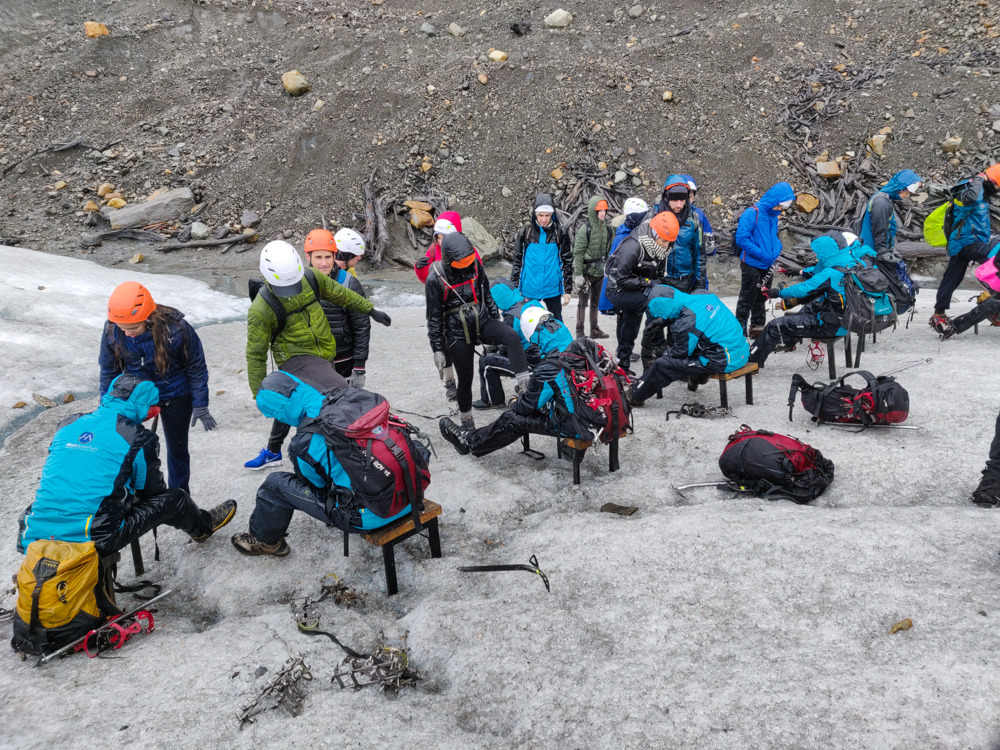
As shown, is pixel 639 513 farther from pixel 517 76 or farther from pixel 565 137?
pixel 517 76

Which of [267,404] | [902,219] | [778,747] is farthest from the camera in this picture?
[902,219]

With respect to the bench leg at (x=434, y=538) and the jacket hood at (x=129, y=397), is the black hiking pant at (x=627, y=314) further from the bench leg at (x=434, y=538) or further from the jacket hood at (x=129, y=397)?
the jacket hood at (x=129, y=397)

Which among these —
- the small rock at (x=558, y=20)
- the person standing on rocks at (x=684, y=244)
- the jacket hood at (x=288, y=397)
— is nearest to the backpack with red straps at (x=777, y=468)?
the person standing on rocks at (x=684, y=244)

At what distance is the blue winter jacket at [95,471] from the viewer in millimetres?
4012

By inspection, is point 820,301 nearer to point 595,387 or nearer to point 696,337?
point 696,337

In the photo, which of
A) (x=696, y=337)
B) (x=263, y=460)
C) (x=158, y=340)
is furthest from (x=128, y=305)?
(x=696, y=337)

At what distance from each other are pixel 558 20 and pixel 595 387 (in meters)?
20.7

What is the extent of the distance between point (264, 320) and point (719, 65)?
63.2 feet

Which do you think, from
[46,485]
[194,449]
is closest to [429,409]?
[194,449]

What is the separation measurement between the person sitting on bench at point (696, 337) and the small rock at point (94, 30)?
26.5 meters

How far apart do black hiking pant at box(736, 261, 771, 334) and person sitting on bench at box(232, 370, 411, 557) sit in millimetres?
6221

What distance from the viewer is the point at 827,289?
771cm

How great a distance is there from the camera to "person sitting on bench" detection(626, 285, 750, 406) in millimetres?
6762

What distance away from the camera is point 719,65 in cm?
2003
